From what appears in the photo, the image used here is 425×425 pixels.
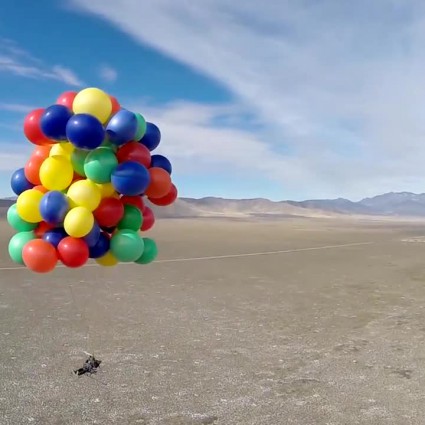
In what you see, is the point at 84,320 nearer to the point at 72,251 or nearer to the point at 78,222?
the point at 72,251

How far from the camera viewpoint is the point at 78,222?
4.24m

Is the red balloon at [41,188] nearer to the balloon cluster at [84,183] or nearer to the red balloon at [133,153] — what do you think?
the balloon cluster at [84,183]

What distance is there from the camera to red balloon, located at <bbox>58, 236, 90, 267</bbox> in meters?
4.36

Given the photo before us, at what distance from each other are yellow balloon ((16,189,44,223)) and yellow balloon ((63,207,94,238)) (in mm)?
391

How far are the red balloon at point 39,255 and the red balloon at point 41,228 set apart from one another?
222 millimetres

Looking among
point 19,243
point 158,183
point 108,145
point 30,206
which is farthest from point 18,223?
point 158,183

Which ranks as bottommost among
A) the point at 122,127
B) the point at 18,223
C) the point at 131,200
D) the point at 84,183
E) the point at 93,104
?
the point at 18,223

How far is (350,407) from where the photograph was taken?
6441 mm

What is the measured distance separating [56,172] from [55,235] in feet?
2.00

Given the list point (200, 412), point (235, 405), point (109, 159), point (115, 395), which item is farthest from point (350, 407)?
point (109, 159)

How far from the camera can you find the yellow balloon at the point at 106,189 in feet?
14.8

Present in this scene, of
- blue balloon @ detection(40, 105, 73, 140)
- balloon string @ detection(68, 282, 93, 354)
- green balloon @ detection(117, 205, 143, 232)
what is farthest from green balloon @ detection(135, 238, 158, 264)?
balloon string @ detection(68, 282, 93, 354)

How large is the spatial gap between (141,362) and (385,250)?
25.1m

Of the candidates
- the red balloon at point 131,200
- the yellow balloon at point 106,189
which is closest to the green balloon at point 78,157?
the yellow balloon at point 106,189
